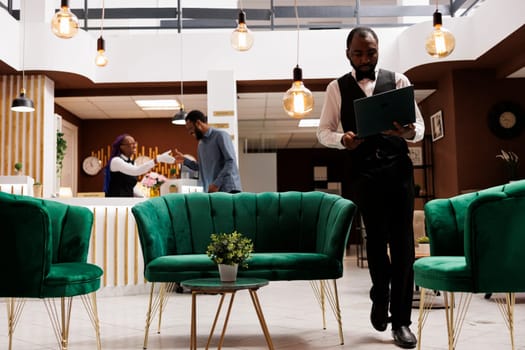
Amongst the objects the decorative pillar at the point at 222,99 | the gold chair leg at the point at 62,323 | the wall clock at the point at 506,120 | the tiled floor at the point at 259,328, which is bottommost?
the tiled floor at the point at 259,328

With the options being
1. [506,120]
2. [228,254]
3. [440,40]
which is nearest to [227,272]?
[228,254]

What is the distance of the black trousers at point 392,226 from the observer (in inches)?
128

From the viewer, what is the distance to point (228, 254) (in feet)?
9.71

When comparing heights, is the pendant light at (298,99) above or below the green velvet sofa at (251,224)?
above

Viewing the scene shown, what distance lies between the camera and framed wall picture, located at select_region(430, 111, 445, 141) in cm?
972

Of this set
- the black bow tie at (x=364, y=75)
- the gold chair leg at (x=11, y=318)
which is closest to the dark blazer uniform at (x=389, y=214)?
the black bow tie at (x=364, y=75)

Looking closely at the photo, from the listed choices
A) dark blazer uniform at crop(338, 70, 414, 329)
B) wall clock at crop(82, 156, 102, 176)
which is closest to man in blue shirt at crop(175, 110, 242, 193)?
dark blazer uniform at crop(338, 70, 414, 329)

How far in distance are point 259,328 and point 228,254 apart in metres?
1.20

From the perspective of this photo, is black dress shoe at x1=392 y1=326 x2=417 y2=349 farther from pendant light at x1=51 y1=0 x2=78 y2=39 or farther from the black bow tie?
pendant light at x1=51 y1=0 x2=78 y2=39

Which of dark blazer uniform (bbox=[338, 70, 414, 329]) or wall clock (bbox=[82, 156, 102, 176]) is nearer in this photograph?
dark blazer uniform (bbox=[338, 70, 414, 329])

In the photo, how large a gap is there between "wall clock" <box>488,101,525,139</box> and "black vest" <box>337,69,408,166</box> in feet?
20.6

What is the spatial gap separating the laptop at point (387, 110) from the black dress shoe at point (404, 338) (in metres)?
1.10

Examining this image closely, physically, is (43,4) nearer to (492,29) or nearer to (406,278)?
(492,29)

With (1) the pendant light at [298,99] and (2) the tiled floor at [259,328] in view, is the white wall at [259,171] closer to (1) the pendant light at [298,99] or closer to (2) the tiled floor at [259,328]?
(1) the pendant light at [298,99]
